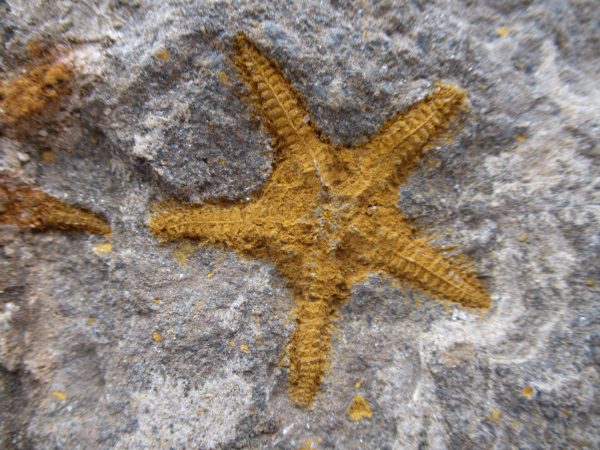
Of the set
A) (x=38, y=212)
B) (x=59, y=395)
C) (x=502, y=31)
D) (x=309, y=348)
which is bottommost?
(x=309, y=348)

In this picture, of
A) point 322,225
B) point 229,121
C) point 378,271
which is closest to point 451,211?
point 378,271

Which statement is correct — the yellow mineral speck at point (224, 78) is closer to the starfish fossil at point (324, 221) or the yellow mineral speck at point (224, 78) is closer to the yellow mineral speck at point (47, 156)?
the starfish fossil at point (324, 221)

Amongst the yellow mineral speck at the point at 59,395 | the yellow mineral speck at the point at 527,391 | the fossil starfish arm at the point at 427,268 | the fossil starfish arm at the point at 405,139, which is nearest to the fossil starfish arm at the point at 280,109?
the fossil starfish arm at the point at 405,139

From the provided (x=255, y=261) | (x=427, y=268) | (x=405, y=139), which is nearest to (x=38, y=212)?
(x=255, y=261)

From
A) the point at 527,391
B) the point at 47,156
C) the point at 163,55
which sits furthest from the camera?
the point at 47,156

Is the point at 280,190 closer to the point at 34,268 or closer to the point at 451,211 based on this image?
the point at 451,211

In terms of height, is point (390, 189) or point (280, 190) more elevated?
point (280, 190)

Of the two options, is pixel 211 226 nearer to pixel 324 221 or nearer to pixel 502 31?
pixel 324 221
